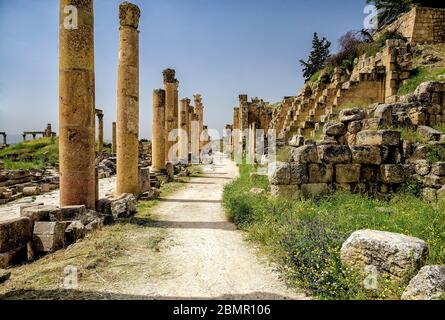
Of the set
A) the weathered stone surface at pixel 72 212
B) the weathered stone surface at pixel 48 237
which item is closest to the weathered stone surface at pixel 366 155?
the weathered stone surface at pixel 72 212

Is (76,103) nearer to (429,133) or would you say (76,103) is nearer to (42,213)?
(42,213)

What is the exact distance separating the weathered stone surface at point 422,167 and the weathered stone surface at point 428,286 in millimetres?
5488

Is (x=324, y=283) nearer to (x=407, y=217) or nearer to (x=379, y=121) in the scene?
(x=407, y=217)

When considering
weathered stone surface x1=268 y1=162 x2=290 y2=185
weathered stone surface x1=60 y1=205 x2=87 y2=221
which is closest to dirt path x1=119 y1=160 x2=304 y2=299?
weathered stone surface x1=268 y1=162 x2=290 y2=185

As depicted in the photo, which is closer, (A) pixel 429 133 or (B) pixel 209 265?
(B) pixel 209 265

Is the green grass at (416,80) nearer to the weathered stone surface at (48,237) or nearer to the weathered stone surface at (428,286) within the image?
the weathered stone surface at (428,286)

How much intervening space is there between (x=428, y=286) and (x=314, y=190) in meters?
5.02

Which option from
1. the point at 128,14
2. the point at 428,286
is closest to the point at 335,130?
the point at 428,286

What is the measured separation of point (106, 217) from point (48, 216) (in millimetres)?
1395

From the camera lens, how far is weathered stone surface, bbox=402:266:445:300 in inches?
110

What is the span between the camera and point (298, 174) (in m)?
7.62

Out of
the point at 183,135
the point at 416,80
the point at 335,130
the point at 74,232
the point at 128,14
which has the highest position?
the point at 128,14
